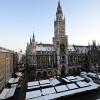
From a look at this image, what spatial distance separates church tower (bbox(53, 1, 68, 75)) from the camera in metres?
81.6

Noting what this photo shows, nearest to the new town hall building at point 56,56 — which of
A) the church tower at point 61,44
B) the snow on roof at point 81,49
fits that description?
the church tower at point 61,44

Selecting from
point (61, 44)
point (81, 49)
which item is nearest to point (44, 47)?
point (61, 44)

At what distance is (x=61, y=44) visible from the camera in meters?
82.4

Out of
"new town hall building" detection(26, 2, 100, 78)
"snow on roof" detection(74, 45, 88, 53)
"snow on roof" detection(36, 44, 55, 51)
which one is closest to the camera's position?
"new town hall building" detection(26, 2, 100, 78)

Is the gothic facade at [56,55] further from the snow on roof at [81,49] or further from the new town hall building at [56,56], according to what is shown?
the snow on roof at [81,49]

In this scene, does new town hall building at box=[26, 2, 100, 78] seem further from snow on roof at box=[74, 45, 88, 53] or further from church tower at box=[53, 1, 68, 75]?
snow on roof at box=[74, 45, 88, 53]

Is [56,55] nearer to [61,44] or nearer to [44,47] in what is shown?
[61,44]

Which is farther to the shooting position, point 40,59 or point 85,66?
point 85,66

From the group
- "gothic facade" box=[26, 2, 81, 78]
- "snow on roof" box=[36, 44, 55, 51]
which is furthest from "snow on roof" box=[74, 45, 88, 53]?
"snow on roof" box=[36, 44, 55, 51]

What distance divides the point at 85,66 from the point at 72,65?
9.80 meters

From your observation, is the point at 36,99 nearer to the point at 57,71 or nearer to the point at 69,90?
the point at 69,90

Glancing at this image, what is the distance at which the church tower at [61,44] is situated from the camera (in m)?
81.6

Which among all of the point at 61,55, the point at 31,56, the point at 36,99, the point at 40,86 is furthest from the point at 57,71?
the point at 36,99

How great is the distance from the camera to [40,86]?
4281cm
